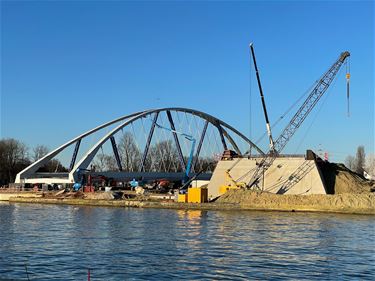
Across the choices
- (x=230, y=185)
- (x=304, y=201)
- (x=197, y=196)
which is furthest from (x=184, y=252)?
(x=230, y=185)

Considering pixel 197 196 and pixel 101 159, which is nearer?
pixel 197 196

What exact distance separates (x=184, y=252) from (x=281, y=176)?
55.6 metres

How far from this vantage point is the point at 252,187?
8200cm

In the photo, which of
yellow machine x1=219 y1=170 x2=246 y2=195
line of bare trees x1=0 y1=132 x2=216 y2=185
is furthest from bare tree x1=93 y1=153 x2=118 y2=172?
yellow machine x1=219 y1=170 x2=246 y2=195

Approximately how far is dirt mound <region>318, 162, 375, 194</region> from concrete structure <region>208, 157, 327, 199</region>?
3.17 metres

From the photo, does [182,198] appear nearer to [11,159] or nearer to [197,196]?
[197,196]

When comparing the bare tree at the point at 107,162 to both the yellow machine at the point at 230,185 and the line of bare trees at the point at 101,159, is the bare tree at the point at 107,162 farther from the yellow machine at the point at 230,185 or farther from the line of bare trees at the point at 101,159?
the yellow machine at the point at 230,185

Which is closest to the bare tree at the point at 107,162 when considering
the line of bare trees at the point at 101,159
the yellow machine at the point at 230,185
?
the line of bare trees at the point at 101,159

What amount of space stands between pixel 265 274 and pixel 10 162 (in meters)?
136

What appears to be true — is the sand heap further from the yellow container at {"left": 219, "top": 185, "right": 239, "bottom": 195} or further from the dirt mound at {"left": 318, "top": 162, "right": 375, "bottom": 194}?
the yellow container at {"left": 219, "top": 185, "right": 239, "bottom": 195}

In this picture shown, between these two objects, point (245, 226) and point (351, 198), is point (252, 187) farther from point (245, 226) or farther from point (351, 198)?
point (245, 226)

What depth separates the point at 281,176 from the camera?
8138cm

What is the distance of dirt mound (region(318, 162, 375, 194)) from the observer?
79062 millimetres

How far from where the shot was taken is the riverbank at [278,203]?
6438cm
